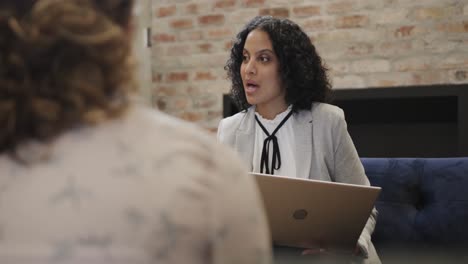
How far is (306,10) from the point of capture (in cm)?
263

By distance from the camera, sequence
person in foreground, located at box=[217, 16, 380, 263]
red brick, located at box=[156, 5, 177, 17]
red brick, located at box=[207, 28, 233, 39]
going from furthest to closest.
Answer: red brick, located at box=[156, 5, 177, 17]
red brick, located at box=[207, 28, 233, 39]
person in foreground, located at box=[217, 16, 380, 263]

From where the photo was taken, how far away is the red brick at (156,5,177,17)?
2.88 metres

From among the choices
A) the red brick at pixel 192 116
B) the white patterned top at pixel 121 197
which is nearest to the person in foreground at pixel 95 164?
the white patterned top at pixel 121 197

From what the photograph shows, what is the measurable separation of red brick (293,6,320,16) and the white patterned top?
Result: 7.29ft

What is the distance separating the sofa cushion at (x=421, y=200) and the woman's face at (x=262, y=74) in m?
0.41

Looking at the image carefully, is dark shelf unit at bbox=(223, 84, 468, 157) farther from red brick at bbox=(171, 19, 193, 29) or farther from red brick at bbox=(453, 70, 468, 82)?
red brick at bbox=(171, 19, 193, 29)

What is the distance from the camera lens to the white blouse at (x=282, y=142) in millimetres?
1775

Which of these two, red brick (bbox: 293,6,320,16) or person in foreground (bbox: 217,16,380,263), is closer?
person in foreground (bbox: 217,16,380,263)

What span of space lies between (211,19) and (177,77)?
0.35 meters

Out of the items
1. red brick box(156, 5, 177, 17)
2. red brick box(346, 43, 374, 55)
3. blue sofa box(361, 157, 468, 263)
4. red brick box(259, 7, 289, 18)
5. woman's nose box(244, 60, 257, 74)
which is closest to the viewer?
blue sofa box(361, 157, 468, 263)

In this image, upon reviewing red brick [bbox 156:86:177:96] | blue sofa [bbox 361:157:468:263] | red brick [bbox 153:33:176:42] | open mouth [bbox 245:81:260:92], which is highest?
red brick [bbox 153:33:176:42]

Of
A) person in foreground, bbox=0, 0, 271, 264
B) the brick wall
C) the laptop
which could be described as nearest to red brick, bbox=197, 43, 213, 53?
the brick wall

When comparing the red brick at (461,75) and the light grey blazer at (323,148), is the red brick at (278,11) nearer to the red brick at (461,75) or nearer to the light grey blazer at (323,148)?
the red brick at (461,75)

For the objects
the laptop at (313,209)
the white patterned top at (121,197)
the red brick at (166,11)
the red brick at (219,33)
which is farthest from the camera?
the red brick at (166,11)
